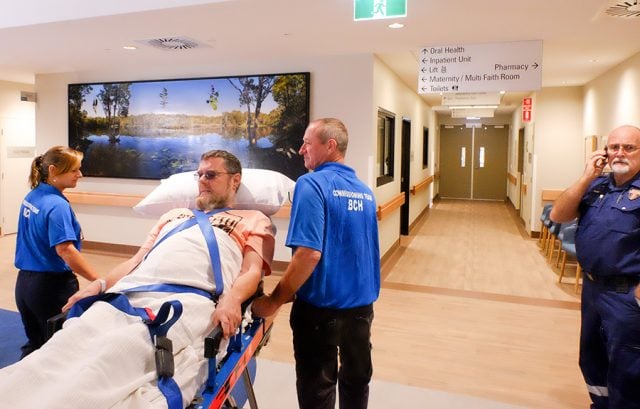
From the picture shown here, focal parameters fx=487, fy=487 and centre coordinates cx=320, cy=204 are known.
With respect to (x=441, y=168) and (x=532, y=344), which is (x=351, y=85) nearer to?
(x=532, y=344)

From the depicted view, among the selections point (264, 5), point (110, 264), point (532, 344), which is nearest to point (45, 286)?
point (264, 5)

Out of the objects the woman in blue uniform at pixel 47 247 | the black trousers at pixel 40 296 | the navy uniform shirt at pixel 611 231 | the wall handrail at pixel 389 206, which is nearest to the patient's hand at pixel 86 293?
the woman in blue uniform at pixel 47 247

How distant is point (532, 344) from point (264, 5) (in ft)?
10.8

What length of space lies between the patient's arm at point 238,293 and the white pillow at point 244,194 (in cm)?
37

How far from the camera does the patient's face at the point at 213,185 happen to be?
2.23m

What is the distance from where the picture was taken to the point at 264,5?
3529 millimetres

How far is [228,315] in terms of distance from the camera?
178 centimetres

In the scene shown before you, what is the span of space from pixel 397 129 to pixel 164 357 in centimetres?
612

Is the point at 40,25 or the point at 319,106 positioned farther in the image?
the point at 319,106

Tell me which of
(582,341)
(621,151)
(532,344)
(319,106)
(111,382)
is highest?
(319,106)

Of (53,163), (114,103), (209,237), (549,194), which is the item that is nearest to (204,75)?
(114,103)

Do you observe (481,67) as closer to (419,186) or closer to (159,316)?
(159,316)

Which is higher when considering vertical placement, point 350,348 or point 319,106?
point 319,106

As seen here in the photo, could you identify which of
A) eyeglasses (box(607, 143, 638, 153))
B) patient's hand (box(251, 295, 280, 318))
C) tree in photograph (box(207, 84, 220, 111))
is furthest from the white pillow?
tree in photograph (box(207, 84, 220, 111))
